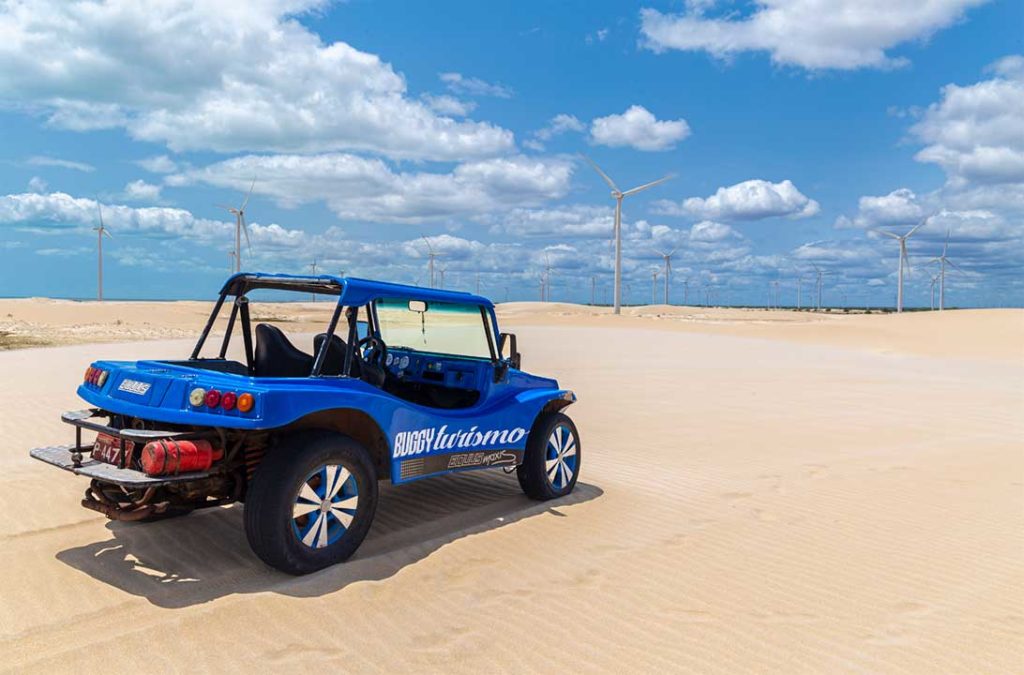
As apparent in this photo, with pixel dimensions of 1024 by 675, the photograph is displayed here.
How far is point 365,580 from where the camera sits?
16.8 ft

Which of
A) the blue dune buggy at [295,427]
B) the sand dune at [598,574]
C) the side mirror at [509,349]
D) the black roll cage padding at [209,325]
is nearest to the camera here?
the sand dune at [598,574]

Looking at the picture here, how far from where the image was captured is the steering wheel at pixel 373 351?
22.0 ft

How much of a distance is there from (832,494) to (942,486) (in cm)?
149

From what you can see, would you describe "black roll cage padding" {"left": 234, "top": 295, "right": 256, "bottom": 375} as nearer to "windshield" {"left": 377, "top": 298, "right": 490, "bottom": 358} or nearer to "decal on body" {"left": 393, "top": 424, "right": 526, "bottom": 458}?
"windshield" {"left": 377, "top": 298, "right": 490, "bottom": 358}

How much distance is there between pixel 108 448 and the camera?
5.17 metres

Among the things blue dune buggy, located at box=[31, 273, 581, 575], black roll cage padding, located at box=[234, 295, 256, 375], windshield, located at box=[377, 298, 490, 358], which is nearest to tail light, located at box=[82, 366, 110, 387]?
blue dune buggy, located at box=[31, 273, 581, 575]

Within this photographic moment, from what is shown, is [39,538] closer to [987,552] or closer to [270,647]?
[270,647]

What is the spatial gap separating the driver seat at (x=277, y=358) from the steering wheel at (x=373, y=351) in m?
0.69

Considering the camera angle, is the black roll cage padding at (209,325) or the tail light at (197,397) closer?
the tail light at (197,397)

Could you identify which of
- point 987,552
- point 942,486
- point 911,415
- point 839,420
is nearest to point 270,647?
point 987,552

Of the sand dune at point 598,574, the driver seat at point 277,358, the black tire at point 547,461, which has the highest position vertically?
the driver seat at point 277,358

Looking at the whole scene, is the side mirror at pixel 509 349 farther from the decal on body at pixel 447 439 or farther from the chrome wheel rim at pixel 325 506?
the chrome wheel rim at pixel 325 506

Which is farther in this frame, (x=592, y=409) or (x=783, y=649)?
(x=592, y=409)

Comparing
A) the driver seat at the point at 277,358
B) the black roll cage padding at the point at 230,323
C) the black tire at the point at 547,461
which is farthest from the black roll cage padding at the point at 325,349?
the black tire at the point at 547,461
